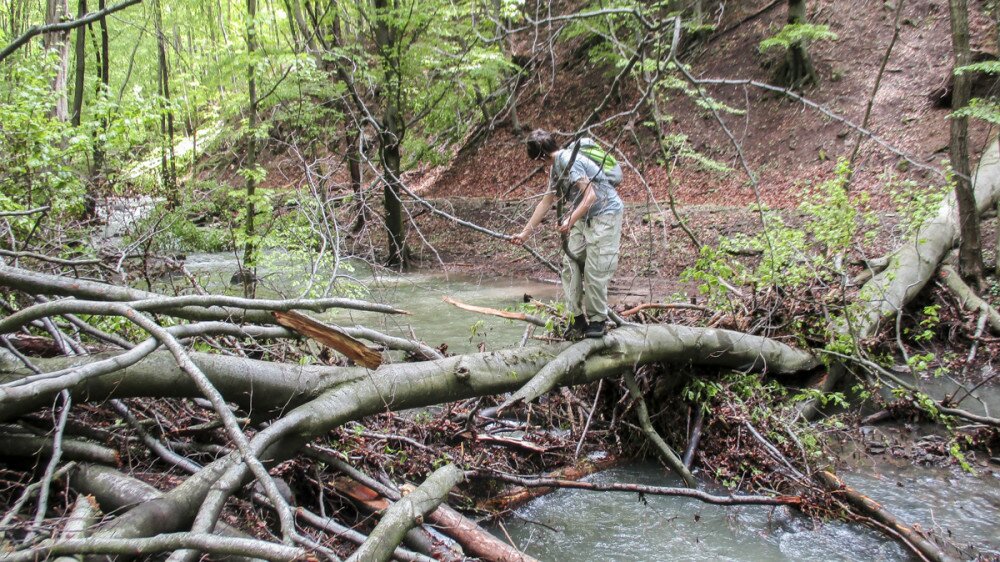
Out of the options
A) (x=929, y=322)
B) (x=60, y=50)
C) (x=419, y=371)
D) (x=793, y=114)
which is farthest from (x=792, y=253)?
(x=60, y=50)

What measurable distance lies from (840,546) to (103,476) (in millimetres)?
4471

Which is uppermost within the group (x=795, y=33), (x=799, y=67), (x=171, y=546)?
(x=795, y=33)

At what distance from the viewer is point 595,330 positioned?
521 centimetres

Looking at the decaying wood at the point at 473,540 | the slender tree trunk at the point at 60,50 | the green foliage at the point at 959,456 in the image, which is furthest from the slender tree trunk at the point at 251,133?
the green foliage at the point at 959,456

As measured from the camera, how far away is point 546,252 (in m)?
16.1

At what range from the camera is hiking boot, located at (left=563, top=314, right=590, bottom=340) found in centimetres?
528

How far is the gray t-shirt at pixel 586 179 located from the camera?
4.94 m

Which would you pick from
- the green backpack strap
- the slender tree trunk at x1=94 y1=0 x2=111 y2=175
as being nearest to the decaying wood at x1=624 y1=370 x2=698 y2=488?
the green backpack strap

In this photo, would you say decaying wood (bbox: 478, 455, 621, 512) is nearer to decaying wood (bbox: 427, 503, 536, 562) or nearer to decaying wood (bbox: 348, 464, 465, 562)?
decaying wood (bbox: 427, 503, 536, 562)

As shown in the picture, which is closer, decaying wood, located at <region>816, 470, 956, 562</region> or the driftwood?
the driftwood

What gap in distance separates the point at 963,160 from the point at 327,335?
777cm

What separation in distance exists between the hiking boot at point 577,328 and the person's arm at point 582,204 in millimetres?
858

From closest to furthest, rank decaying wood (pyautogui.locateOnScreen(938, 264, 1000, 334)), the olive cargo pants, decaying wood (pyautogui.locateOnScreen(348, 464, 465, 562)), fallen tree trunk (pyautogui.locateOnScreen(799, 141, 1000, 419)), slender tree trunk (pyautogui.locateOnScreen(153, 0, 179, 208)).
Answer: decaying wood (pyautogui.locateOnScreen(348, 464, 465, 562)), the olive cargo pants, fallen tree trunk (pyautogui.locateOnScreen(799, 141, 1000, 419)), decaying wood (pyautogui.locateOnScreen(938, 264, 1000, 334)), slender tree trunk (pyautogui.locateOnScreen(153, 0, 179, 208))

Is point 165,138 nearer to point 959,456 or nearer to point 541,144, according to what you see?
point 541,144
